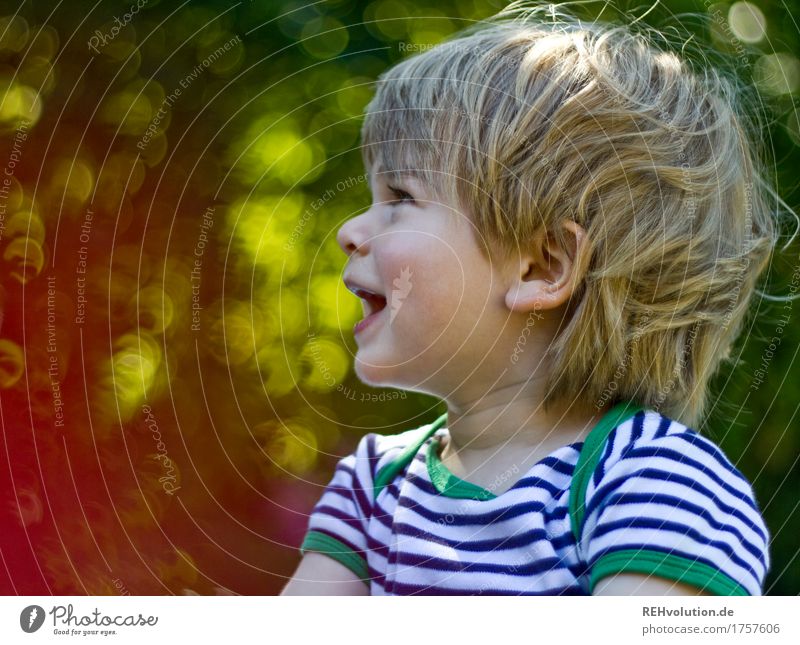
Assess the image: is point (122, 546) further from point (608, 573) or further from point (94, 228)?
point (608, 573)

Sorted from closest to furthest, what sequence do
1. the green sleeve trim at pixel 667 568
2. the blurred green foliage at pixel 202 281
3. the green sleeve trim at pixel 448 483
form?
the green sleeve trim at pixel 667 568
the green sleeve trim at pixel 448 483
the blurred green foliage at pixel 202 281

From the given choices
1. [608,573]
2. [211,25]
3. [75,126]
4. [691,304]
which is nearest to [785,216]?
[691,304]

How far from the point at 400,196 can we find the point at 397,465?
24cm

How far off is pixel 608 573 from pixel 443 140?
1.20 ft

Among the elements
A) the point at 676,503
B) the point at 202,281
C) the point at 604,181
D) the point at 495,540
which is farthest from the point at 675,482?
the point at 202,281

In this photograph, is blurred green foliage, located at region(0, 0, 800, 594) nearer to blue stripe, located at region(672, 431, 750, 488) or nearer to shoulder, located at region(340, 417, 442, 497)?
shoulder, located at region(340, 417, 442, 497)

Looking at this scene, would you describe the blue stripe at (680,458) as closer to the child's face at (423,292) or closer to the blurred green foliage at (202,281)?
the child's face at (423,292)

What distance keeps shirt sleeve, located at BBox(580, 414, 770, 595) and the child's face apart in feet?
0.49

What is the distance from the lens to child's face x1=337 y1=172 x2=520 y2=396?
0.75m

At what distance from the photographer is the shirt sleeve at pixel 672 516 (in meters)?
0.61

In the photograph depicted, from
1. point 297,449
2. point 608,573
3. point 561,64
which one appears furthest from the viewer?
point 297,449

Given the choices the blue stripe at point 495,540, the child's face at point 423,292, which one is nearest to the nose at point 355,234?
the child's face at point 423,292

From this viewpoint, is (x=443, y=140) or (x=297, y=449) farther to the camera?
(x=297, y=449)

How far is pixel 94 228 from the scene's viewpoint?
101 cm
